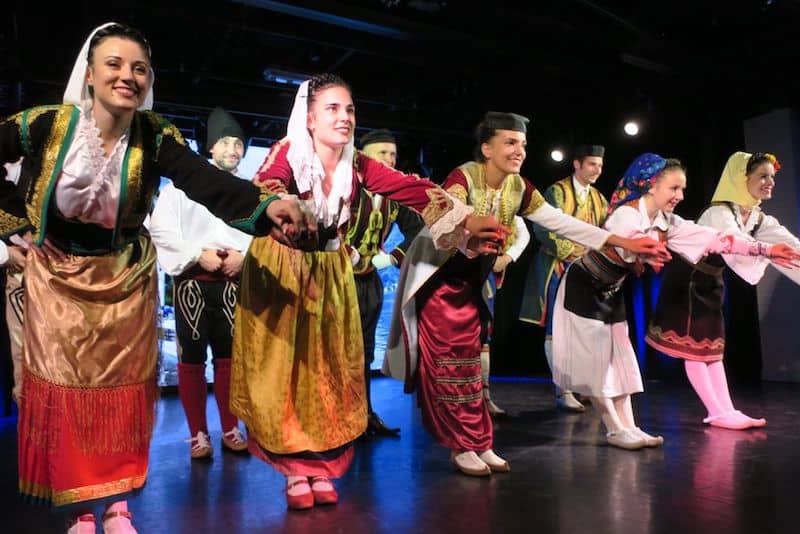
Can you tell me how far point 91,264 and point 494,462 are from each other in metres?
1.92

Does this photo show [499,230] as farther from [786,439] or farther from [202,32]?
[202,32]

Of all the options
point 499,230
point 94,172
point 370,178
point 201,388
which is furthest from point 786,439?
point 94,172

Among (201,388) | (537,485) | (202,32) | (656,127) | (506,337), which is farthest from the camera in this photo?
(506,337)

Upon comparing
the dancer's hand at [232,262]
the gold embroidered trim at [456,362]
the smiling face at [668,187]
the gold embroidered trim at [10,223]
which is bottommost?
the gold embroidered trim at [456,362]

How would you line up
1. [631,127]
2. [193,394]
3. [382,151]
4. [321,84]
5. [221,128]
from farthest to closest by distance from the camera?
[631,127], [382,151], [221,128], [193,394], [321,84]

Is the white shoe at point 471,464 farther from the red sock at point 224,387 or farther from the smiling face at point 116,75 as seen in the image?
the smiling face at point 116,75

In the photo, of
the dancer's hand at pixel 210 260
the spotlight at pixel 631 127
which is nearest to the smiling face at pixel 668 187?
the dancer's hand at pixel 210 260

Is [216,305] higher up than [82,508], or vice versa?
[216,305]

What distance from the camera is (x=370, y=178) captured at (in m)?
2.84

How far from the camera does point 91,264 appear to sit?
1972 mm

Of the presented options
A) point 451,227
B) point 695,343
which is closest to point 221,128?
point 451,227

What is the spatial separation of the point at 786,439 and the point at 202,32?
18.3ft

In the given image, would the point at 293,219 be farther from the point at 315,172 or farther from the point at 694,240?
the point at 694,240

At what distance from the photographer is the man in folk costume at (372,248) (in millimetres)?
4137
